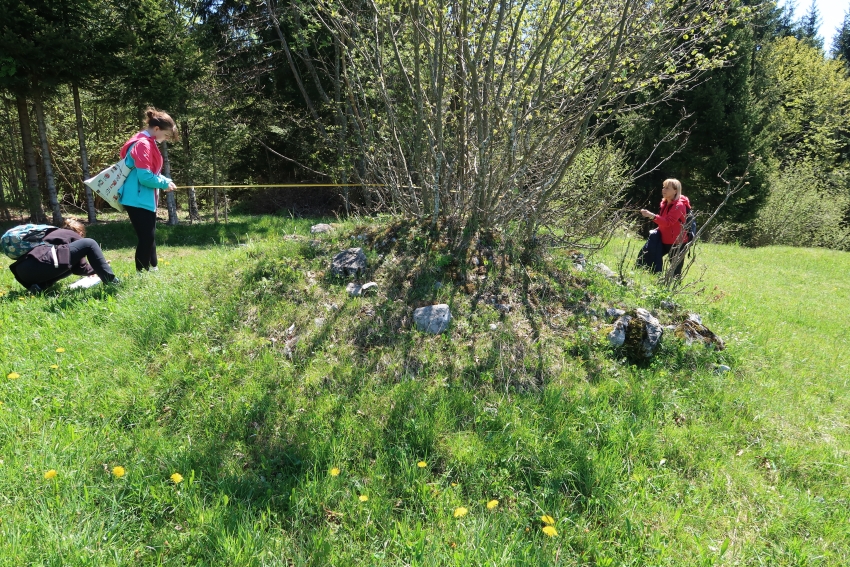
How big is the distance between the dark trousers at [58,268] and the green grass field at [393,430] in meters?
0.23

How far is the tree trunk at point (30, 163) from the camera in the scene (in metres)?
9.55

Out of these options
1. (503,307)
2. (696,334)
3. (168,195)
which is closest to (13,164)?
(168,195)

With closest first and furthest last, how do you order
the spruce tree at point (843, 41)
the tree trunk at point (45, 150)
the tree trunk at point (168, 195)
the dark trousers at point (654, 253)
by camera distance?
the dark trousers at point (654, 253)
the tree trunk at point (45, 150)
the tree trunk at point (168, 195)
the spruce tree at point (843, 41)


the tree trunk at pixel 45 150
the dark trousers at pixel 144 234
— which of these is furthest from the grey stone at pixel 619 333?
the tree trunk at pixel 45 150

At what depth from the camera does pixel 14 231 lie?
440 centimetres

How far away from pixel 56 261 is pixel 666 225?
6.77 metres

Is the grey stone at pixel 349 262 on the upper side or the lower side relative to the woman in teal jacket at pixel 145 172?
lower

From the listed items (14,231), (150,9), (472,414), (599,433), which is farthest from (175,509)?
(150,9)

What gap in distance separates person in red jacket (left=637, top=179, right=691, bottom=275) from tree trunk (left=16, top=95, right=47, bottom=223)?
1202cm

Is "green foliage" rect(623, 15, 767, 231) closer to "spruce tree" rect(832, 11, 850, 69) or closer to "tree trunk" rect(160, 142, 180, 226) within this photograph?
"tree trunk" rect(160, 142, 180, 226)

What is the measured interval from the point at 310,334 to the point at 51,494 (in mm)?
1796

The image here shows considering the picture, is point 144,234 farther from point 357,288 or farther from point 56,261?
point 357,288

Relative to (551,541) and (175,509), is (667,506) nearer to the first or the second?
(551,541)

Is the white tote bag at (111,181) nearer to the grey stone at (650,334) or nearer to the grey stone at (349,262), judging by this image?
the grey stone at (349,262)
